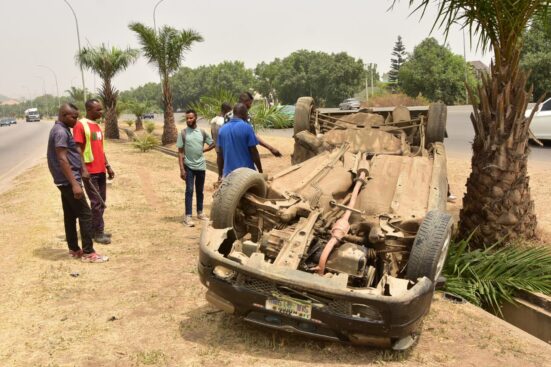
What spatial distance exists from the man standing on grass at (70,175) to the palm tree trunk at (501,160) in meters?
4.46

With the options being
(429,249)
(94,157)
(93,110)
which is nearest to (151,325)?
(429,249)

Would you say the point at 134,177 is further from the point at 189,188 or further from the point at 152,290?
the point at 152,290

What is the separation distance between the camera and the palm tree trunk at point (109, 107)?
2611 cm

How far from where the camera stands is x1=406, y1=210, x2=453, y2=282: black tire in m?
3.48

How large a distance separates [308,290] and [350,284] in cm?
59

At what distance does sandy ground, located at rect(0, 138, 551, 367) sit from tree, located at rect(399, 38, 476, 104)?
49.2 meters

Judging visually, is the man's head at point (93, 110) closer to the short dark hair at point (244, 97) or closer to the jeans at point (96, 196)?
the jeans at point (96, 196)

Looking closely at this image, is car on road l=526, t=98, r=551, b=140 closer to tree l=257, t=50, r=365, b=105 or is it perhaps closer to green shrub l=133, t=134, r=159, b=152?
green shrub l=133, t=134, r=159, b=152

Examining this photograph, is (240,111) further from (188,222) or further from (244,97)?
(188,222)

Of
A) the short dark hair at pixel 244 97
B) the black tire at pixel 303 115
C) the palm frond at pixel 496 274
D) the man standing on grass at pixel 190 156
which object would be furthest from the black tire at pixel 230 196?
the black tire at pixel 303 115

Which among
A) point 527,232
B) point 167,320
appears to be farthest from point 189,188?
point 527,232

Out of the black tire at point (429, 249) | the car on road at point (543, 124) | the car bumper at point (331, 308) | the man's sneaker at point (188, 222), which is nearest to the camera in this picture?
the car bumper at point (331, 308)

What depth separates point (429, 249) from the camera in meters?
3.51

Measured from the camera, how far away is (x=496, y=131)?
219 inches
